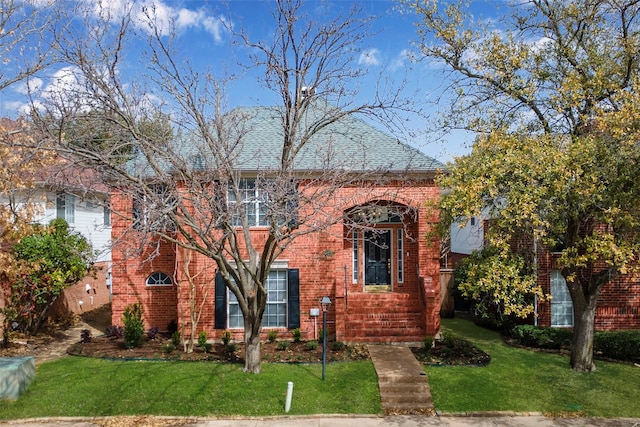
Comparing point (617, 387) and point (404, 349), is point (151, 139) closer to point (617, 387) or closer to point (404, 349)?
point (404, 349)

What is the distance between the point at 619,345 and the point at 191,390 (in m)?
10.1

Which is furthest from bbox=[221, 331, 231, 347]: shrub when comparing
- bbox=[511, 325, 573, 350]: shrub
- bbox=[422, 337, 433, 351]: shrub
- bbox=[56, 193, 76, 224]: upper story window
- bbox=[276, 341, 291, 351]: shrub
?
bbox=[56, 193, 76, 224]: upper story window

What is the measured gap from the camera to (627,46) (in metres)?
9.07

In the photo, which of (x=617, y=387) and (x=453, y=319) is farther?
(x=453, y=319)

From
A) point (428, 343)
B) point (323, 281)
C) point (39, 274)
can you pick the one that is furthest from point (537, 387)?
point (39, 274)

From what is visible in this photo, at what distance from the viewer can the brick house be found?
13.2 m

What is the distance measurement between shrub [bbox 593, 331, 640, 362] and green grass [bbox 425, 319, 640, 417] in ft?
1.91

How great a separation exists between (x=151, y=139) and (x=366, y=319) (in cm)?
747

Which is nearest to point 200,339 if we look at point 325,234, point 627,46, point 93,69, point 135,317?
point 135,317

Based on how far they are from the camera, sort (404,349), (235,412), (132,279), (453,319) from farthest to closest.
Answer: (453,319)
(132,279)
(404,349)
(235,412)

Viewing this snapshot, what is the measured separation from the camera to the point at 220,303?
13719mm

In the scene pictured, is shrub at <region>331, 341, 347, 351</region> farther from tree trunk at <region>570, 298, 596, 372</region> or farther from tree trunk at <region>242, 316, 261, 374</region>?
tree trunk at <region>570, 298, 596, 372</region>

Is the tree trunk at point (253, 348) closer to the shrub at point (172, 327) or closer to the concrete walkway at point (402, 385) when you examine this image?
the concrete walkway at point (402, 385)

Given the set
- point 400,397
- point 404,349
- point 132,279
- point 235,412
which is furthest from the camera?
point 132,279
